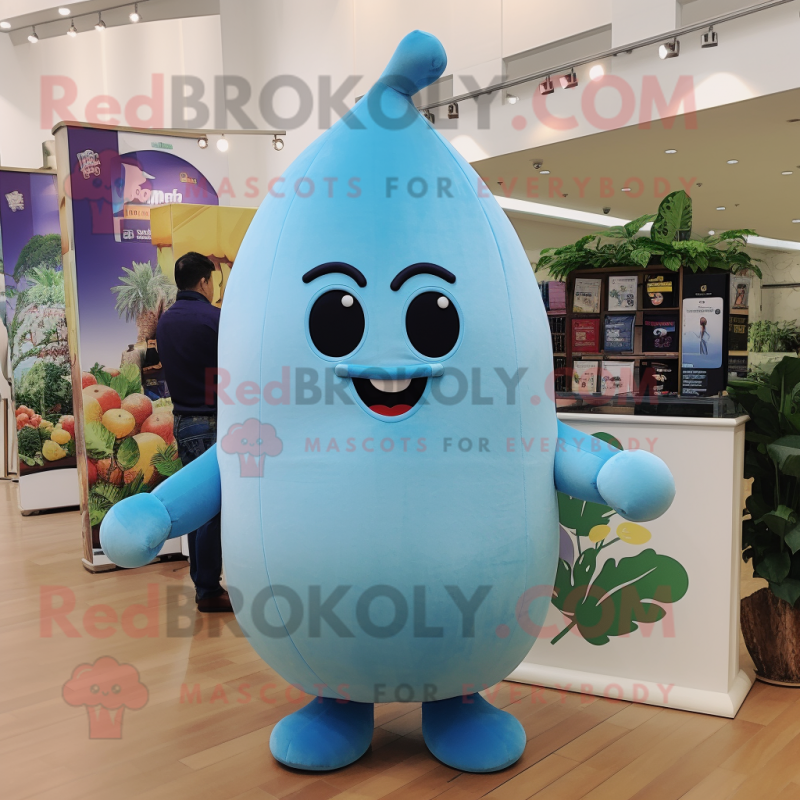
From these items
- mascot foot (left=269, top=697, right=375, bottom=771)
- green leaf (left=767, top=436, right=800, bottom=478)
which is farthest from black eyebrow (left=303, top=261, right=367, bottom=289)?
green leaf (left=767, top=436, right=800, bottom=478)

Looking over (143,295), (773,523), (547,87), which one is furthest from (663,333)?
(547,87)

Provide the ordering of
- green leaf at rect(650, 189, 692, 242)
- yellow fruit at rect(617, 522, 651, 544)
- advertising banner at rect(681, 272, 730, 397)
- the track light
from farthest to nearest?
the track light < green leaf at rect(650, 189, 692, 242) < advertising banner at rect(681, 272, 730, 397) < yellow fruit at rect(617, 522, 651, 544)

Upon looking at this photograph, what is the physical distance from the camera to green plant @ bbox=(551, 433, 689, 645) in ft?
8.15

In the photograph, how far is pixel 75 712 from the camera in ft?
8.25

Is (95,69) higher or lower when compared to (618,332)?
higher

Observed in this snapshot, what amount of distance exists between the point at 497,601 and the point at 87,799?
1.15 m

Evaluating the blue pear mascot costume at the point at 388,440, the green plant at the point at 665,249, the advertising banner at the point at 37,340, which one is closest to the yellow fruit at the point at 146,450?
the advertising banner at the point at 37,340

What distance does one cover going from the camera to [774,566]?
102 inches

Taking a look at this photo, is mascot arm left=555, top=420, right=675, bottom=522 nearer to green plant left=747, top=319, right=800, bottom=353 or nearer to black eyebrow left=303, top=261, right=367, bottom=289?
black eyebrow left=303, top=261, right=367, bottom=289

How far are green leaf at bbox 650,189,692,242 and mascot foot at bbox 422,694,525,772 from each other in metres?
1.73

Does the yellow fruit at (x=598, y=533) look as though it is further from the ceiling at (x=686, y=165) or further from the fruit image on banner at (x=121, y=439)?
the ceiling at (x=686, y=165)

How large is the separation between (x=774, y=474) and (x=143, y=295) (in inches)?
130

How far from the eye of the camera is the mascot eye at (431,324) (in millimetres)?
1743

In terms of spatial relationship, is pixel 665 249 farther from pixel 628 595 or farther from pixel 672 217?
pixel 628 595
